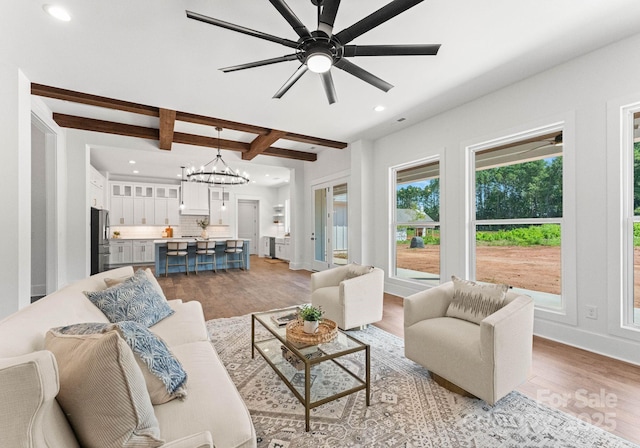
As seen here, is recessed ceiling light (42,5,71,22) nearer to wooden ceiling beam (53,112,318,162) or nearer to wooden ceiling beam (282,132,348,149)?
wooden ceiling beam (53,112,318,162)

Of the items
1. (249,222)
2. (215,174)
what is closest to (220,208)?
(249,222)

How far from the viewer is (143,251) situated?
9031 millimetres

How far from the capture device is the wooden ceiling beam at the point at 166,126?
4199 mm

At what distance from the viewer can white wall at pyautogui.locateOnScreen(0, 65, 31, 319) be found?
3.01 meters

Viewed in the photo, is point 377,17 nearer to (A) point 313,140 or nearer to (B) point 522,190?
(B) point 522,190

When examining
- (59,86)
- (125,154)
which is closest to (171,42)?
(59,86)

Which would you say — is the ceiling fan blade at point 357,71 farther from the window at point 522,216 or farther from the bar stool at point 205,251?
the bar stool at point 205,251

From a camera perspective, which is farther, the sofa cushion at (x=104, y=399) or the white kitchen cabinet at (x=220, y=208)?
the white kitchen cabinet at (x=220, y=208)

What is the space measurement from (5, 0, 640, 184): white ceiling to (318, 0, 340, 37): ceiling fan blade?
1.34 feet

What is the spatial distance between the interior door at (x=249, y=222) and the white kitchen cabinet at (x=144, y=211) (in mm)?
3329

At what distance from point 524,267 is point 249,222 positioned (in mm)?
10191

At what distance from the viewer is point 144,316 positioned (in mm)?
2229

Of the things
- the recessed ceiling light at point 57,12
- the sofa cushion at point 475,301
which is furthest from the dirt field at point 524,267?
the recessed ceiling light at point 57,12

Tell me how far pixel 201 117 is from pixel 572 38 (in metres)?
4.49
